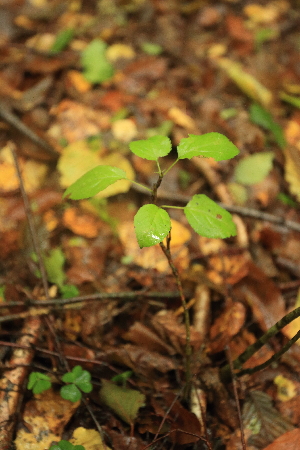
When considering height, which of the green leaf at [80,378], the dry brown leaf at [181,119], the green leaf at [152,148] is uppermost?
the green leaf at [152,148]

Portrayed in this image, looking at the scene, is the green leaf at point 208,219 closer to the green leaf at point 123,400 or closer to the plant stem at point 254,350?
the plant stem at point 254,350

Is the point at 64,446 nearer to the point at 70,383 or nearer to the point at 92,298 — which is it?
the point at 70,383

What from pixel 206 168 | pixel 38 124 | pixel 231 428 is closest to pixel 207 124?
pixel 206 168

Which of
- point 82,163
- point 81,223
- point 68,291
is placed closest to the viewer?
point 68,291

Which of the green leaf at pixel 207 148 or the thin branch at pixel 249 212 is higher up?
the green leaf at pixel 207 148

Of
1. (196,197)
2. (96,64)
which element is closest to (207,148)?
(196,197)

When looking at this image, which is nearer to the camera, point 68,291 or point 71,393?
point 71,393

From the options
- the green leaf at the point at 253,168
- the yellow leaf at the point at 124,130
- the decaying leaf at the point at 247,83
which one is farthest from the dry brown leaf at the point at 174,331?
the decaying leaf at the point at 247,83

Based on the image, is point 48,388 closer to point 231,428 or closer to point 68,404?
point 68,404
